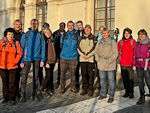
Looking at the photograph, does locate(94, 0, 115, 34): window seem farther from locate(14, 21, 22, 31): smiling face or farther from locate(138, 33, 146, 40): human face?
locate(14, 21, 22, 31): smiling face

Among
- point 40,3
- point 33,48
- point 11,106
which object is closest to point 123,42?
point 33,48

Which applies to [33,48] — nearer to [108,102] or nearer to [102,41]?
[102,41]

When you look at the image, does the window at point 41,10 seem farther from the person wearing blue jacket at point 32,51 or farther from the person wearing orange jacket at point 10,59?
the person wearing orange jacket at point 10,59

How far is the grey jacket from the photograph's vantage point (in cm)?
491

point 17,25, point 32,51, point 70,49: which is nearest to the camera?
point 32,51

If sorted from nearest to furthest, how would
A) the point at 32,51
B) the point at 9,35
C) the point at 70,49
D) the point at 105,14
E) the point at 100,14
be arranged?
the point at 9,35 < the point at 32,51 < the point at 70,49 < the point at 105,14 < the point at 100,14

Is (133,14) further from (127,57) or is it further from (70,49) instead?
(70,49)

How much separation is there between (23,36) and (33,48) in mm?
363

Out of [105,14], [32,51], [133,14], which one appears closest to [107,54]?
[32,51]

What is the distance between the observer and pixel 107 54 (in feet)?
16.2

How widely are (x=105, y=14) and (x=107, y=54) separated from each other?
544 cm

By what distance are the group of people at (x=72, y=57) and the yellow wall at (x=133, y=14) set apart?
3.14 metres

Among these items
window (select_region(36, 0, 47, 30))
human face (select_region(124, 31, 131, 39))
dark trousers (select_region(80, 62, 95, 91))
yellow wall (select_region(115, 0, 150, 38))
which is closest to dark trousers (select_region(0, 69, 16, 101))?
dark trousers (select_region(80, 62, 95, 91))

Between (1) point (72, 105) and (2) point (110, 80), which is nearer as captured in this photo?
(1) point (72, 105)
